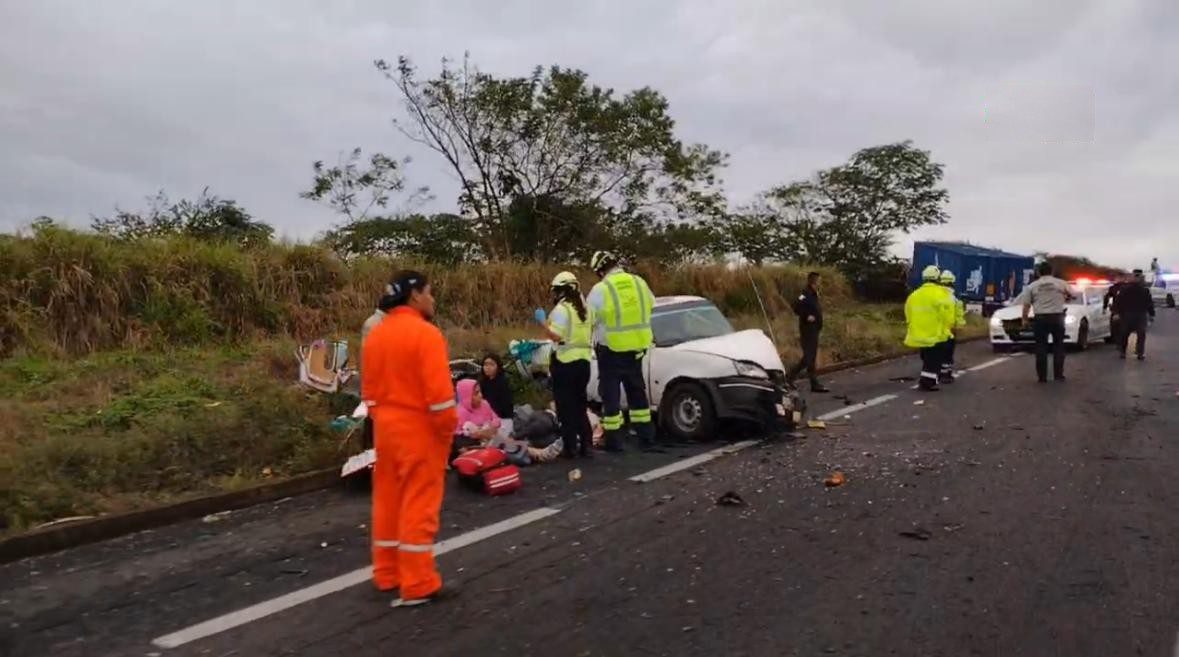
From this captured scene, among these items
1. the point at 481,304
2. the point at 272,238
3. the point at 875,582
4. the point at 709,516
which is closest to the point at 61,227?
the point at 272,238

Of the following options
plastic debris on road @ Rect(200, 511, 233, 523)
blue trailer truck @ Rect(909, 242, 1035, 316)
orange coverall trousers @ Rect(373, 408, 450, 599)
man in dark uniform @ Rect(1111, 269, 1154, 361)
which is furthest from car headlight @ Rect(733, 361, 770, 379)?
blue trailer truck @ Rect(909, 242, 1035, 316)

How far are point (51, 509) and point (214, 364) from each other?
4547 millimetres

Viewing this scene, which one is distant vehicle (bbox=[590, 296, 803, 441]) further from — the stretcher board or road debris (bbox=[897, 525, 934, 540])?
road debris (bbox=[897, 525, 934, 540])

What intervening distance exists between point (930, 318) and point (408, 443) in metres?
10.8

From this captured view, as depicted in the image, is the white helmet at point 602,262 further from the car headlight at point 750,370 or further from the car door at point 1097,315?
the car door at point 1097,315

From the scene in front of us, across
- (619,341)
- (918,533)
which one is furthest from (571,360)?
(918,533)

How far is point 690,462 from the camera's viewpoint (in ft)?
28.9

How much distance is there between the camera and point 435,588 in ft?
16.6

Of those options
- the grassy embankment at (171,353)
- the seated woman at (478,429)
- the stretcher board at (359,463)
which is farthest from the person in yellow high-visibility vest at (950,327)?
the stretcher board at (359,463)

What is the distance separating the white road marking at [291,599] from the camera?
4645 mm

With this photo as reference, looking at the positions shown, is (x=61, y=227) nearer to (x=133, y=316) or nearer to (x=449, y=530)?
(x=133, y=316)

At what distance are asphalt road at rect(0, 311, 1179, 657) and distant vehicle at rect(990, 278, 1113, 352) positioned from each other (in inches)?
523

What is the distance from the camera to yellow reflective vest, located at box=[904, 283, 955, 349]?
46.1 feet

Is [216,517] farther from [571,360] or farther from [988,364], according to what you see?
[988,364]
